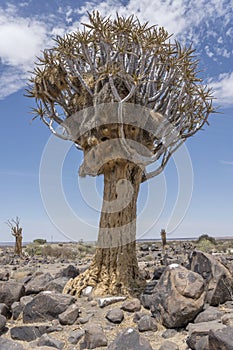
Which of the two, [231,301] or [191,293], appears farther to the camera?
[231,301]

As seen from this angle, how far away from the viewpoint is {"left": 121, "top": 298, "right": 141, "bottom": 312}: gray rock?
6.05 meters

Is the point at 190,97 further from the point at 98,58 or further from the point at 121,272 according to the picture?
the point at 121,272

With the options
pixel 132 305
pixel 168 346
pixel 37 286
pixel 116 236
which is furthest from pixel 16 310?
pixel 168 346

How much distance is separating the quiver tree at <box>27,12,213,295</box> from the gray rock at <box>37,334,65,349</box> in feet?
6.37

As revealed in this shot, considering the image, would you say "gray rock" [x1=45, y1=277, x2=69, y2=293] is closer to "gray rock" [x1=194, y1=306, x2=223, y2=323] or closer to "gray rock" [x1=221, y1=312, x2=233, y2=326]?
"gray rock" [x1=194, y1=306, x2=223, y2=323]

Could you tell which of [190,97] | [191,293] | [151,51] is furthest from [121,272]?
[151,51]

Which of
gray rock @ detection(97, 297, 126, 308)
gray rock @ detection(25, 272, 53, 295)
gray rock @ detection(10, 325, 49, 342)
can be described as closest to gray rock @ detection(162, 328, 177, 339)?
gray rock @ detection(97, 297, 126, 308)

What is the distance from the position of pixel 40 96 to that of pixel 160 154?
319 centimetres

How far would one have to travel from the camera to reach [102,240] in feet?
24.1

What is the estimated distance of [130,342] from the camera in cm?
438

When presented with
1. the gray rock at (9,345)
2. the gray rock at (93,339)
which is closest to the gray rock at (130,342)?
the gray rock at (93,339)

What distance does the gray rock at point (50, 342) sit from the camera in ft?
16.2

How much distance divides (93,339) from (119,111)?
4180 mm

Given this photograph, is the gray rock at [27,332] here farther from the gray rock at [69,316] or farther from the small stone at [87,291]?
the small stone at [87,291]
